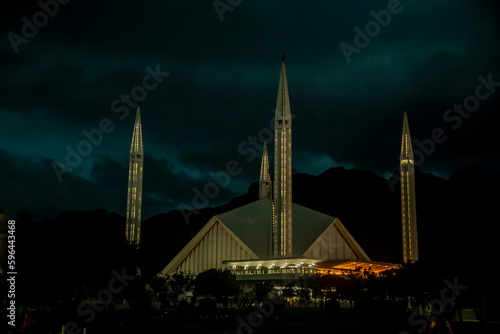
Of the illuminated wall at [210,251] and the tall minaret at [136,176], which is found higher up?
the tall minaret at [136,176]

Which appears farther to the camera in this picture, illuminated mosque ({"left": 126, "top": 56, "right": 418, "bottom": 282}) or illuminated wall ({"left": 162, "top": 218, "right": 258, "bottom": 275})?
illuminated wall ({"left": 162, "top": 218, "right": 258, "bottom": 275})

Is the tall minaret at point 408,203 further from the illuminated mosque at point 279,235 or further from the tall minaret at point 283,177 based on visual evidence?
the tall minaret at point 283,177

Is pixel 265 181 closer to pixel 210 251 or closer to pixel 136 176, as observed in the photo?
pixel 210 251

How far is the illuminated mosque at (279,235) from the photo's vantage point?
39.5 meters

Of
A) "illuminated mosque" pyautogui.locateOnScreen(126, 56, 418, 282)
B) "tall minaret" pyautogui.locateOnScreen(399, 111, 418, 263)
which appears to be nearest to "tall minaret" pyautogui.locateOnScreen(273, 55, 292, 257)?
"illuminated mosque" pyautogui.locateOnScreen(126, 56, 418, 282)

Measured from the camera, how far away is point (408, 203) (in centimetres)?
4553

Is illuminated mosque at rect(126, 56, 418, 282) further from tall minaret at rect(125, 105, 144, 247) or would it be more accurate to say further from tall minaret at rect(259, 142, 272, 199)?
tall minaret at rect(259, 142, 272, 199)

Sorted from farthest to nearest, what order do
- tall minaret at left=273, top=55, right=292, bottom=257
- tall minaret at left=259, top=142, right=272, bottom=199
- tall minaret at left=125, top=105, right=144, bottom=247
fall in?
tall minaret at left=259, top=142, right=272, bottom=199 → tall minaret at left=125, top=105, right=144, bottom=247 → tall minaret at left=273, top=55, right=292, bottom=257

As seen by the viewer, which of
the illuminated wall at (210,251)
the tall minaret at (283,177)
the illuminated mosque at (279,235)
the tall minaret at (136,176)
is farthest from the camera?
the illuminated wall at (210,251)

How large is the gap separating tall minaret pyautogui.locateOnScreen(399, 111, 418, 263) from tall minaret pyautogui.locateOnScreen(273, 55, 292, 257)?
34.6 feet

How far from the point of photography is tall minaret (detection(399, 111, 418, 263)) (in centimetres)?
4434

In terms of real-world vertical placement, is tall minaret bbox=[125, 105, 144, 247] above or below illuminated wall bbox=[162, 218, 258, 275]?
above

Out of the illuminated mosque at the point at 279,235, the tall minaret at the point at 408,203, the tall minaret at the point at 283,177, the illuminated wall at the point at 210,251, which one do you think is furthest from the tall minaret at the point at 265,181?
the tall minaret at the point at 283,177

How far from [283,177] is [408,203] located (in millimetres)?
12079
